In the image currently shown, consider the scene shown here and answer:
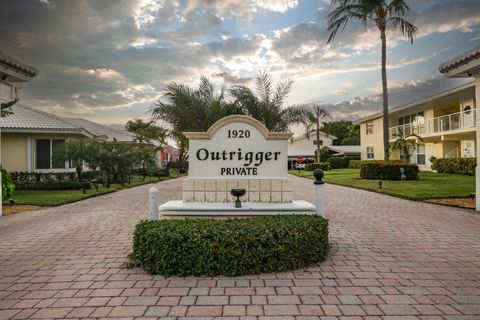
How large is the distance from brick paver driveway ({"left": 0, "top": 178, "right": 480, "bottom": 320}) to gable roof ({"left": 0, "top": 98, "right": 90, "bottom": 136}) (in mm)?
13803

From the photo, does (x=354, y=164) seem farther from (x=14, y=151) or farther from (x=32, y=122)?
(x=14, y=151)

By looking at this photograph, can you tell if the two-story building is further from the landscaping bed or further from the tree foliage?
the tree foliage

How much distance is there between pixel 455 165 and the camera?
23.5 metres

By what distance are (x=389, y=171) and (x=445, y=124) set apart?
358 inches

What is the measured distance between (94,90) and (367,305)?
1981 cm

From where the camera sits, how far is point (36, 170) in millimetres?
18328

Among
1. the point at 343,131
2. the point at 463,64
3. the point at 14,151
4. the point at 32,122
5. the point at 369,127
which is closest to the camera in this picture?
the point at 463,64

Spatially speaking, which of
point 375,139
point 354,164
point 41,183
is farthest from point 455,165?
point 41,183

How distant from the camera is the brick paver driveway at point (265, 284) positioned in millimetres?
2998

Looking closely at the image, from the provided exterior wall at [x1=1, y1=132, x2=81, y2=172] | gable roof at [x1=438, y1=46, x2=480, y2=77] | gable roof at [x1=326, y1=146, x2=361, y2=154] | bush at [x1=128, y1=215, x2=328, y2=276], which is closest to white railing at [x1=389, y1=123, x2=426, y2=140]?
gable roof at [x1=326, y1=146, x2=361, y2=154]

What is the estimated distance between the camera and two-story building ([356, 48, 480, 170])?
72.7ft

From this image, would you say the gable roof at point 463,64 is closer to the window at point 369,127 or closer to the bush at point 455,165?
the bush at point 455,165

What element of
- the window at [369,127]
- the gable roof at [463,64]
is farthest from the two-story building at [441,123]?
the gable roof at [463,64]

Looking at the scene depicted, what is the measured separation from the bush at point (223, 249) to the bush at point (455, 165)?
23.1 m
